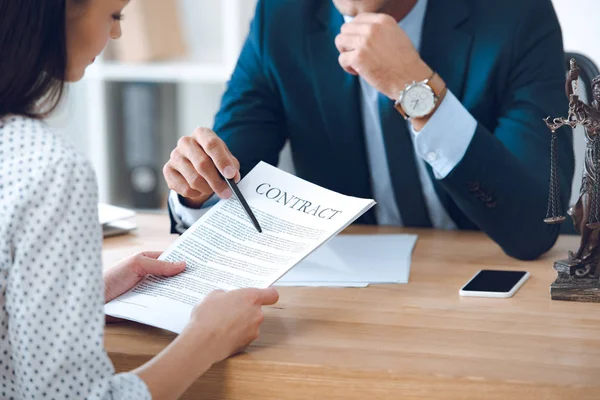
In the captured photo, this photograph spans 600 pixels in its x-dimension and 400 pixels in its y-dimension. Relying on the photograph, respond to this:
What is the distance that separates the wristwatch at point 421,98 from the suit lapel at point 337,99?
0.27 m

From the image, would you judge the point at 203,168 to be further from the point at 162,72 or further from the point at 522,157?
the point at 162,72

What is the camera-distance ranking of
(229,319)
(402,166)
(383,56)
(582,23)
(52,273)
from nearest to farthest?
(52,273), (229,319), (383,56), (402,166), (582,23)

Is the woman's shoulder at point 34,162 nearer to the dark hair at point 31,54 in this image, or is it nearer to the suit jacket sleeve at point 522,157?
the dark hair at point 31,54

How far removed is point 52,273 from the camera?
692mm

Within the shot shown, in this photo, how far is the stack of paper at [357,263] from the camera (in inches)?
44.2

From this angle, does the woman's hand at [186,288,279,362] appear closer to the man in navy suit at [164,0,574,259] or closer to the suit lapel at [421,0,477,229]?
the man in navy suit at [164,0,574,259]

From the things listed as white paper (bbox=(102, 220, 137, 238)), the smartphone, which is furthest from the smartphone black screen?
white paper (bbox=(102, 220, 137, 238))

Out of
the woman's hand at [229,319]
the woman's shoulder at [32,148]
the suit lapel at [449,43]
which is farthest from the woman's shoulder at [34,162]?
the suit lapel at [449,43]

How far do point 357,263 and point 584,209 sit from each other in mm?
336

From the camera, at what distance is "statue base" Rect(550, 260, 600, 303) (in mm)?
1030

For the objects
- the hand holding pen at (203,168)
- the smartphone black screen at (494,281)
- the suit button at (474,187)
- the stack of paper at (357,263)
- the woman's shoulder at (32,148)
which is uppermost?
the woman's shoulder at (32,148)

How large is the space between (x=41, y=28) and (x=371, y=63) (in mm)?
690

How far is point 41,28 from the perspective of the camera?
0.76 meters

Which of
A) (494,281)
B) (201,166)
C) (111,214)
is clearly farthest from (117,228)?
(494,281)
